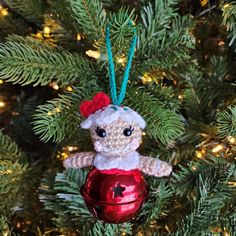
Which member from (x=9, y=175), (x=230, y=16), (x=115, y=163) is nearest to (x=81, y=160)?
(x=115, y=163)

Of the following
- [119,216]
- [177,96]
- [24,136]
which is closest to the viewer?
[119,216]

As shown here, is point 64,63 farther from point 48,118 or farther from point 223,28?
point 223,28

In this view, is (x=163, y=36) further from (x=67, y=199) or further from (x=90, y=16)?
(x=67, y=199)

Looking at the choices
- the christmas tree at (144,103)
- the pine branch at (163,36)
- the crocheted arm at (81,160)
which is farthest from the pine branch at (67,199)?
the pine branch at (163,36)

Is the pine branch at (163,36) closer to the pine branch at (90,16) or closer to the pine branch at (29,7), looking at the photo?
the pine branch at (90,16)

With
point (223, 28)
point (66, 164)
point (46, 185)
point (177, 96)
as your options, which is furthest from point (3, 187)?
point (223, 28)

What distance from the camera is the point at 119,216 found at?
1.73 feet

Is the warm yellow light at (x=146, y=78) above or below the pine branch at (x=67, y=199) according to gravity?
above

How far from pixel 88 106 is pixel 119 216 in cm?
14

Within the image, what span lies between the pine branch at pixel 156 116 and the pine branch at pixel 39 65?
0.09m

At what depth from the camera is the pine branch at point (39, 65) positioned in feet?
1.97

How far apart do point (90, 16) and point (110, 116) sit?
16 cm

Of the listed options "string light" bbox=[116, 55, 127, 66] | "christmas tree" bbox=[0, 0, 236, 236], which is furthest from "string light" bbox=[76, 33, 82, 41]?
"string light" bbox=[116, 55, 127, 66]

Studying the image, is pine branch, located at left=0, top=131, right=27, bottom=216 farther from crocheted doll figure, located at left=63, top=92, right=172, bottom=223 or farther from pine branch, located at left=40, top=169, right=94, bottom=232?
crocheted doll figure, located at left=63, top=92, right=172, bottom=223
